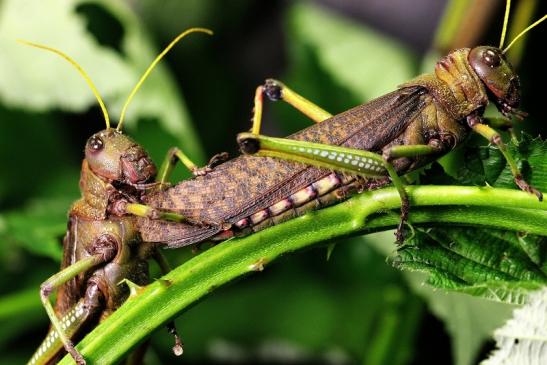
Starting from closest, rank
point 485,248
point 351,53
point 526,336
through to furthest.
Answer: point 526,336 → point 485,248 → point 351,53

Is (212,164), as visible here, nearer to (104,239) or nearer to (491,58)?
(104,239)

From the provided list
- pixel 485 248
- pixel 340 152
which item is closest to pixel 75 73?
pixel 340 152

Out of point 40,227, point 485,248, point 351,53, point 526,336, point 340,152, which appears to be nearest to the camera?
point 526,336

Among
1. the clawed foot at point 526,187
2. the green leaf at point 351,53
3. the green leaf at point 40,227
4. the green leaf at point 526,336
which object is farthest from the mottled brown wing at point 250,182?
the green leaf at point 351,53

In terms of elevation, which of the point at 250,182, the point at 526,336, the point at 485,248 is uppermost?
the point at 250,182

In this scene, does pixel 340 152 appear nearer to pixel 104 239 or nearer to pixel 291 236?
pixel 291 236

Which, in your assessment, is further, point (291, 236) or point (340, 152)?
point (340, 152)

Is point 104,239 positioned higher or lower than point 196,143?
lower

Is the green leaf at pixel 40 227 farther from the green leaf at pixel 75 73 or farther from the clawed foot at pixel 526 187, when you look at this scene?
the clawed foot at pixel 526 187

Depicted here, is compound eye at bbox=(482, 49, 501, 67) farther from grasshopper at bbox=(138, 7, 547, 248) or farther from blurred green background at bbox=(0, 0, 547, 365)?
blurred green background at bbox=(0, 0, 547, 365)
